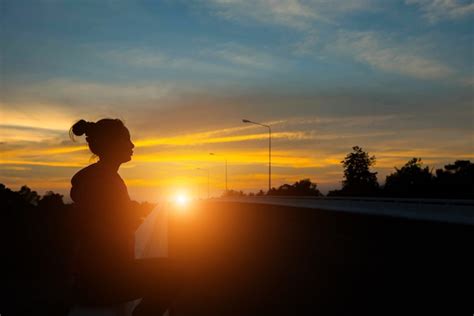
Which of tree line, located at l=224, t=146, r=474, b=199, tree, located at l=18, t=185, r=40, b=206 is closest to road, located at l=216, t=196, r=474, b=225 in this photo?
tree line, located at l=224, t=146, r=474, b=199

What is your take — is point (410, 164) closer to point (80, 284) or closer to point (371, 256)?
point (371, 256)

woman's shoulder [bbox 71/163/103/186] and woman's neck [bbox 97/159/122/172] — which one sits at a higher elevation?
woman's neck [bbox 97/159/122/172]

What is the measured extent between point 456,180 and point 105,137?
291 feet

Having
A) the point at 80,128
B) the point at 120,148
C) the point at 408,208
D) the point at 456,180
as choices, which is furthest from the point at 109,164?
the point at 456,180

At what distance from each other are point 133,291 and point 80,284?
0.34 meters

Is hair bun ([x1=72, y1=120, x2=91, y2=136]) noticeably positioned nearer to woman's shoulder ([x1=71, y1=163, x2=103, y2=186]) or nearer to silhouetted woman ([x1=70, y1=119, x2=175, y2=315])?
silhouetted woman ([x1=70, y1=119, x2=175, y2=315])

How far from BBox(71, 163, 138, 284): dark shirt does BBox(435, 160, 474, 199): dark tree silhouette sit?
56.6 meters

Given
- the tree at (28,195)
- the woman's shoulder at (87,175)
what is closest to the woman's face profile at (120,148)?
the woman's shoulder at (87,175)

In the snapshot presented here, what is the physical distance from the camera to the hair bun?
427cm

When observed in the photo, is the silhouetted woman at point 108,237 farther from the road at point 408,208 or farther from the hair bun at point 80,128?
the road at point 408,208

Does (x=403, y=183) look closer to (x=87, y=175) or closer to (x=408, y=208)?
(x=408, y=208)

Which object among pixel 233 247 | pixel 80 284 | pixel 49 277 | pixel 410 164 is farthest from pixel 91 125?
pixel 410 164

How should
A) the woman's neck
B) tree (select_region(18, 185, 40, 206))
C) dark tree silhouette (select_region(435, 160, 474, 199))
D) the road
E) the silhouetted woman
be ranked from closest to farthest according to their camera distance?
the silhouetted woman < the woman's neck < the road < dark tree silhouette (select_region(435, 160, 474, 199)) < tree (select_region(18, 185, 40, 206))

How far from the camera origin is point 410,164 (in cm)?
12838
